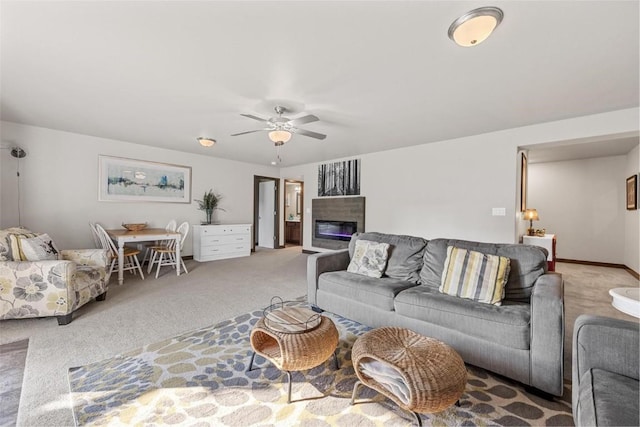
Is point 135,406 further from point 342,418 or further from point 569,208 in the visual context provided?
point 569,208

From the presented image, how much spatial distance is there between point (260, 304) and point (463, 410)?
2211 mm

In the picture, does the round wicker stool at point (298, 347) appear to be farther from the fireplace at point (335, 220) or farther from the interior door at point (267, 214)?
the interior door at point (267, 214)

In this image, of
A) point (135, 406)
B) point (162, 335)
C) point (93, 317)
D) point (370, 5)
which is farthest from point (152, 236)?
point (370, 5)

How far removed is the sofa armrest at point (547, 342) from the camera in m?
1.57

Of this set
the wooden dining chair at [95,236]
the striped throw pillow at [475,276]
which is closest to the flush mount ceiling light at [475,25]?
the striped throw pillow at [475,276]

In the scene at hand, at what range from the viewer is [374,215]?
18.9 ft

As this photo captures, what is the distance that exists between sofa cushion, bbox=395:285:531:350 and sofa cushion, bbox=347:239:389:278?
50cm

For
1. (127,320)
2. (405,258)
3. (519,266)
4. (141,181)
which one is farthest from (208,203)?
(519,266)

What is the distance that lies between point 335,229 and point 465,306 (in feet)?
15.3

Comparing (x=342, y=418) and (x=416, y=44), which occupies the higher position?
(x=416, y=44)

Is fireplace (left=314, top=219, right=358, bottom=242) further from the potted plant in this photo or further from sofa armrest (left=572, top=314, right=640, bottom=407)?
sofa armrest (left=572, top=314, right=640, bottom=407)

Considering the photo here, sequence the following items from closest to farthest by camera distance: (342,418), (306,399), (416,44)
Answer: (342,418) → (306,399) → (416,44)

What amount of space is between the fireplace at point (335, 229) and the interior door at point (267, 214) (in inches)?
59.7

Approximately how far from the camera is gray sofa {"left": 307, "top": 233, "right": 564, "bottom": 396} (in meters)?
1.62
